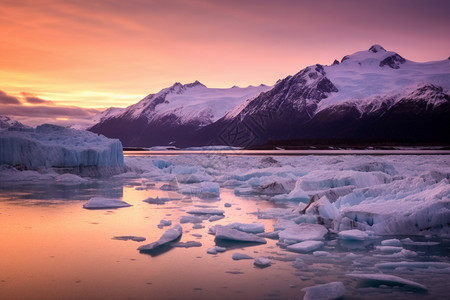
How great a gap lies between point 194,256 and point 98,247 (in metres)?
1.96

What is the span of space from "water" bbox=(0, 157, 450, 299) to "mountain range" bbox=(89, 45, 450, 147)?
97.5m

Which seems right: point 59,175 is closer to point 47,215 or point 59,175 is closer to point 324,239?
point 47,215

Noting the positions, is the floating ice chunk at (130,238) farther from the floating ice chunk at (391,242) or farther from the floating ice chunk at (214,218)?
the floating ice chunk at (391,242)

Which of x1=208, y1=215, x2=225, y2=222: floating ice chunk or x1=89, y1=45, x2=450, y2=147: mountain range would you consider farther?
x1=89, y1=45, x2=450, y2=147: mountain range

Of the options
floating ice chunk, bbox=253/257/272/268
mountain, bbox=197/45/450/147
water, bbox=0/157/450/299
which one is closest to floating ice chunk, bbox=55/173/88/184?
water, bbox=0/157/450/299

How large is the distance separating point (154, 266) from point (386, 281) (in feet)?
11.5

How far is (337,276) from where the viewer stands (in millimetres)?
6086

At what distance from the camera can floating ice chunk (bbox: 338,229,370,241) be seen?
8.56 meters

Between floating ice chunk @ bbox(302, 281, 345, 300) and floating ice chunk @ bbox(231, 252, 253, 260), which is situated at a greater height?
floating ice chunk @ bbox(302, 281, 345, 300)

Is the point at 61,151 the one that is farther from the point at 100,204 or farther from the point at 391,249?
the point at 391,249

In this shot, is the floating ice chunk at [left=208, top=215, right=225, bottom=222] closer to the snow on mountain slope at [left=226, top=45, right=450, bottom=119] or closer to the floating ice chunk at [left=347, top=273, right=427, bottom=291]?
the floating ice chunk at [left=347, top=273, right=427, bottom=291]

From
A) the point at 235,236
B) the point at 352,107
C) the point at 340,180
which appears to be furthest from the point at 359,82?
the point at 235,236

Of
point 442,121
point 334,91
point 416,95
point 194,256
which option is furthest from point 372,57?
point 194,256

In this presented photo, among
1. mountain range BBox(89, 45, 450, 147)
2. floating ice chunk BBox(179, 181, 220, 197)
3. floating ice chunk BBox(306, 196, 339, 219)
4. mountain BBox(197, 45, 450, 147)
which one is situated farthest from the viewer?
mountain range BBox(89, 45, 450, 147)
